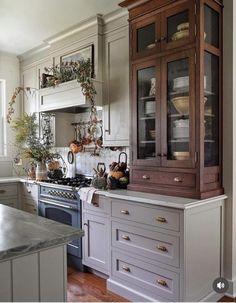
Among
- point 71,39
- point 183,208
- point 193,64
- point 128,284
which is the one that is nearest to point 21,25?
point 71,39

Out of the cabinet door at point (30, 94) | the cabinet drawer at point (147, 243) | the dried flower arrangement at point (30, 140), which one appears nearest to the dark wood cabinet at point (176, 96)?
the cabinet drawer at point (147, 243)

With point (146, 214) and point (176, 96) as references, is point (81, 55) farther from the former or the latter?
point (146, 214)

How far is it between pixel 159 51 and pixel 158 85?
297 mm

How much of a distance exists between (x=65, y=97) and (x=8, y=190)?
5.55ft

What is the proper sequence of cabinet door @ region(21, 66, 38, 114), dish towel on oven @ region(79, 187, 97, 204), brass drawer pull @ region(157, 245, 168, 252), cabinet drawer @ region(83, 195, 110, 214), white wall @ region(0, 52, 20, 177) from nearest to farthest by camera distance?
brass drawer pull @ region(157, 245, 168, 252)
cabinet drawer @ region(83, 195, 110, 214)
dish towel on oven @ region(79, 187, 97, 204)
cabinet door @ region(21, 66, 38, 114)
white wall @ region(0, 52, 20, 177)

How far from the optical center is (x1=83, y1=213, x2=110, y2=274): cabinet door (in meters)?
2.78

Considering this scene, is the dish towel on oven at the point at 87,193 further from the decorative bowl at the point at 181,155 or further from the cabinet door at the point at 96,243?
the decorative bowl at the point at 181,155

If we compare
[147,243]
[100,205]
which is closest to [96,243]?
[100,205]

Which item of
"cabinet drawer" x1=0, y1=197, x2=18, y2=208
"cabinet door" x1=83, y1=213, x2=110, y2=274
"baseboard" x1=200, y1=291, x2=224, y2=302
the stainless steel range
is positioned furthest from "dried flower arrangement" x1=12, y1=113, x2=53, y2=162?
"baseboard" x1=200, y1=291, x2=224, y2=302

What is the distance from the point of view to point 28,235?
122cm

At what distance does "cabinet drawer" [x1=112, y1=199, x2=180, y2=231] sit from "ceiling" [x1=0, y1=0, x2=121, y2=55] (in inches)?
82.1

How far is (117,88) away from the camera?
124 inches

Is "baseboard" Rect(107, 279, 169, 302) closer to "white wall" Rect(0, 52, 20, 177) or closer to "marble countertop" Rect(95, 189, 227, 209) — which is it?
"marble countertop" Rect(95, 189, 227, 209)

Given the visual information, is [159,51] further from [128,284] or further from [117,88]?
[128,284]
